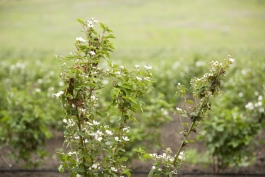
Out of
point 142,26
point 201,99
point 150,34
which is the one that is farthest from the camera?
point 142,26

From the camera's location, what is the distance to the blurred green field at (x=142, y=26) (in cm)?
1789

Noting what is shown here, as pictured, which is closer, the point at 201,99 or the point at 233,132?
the point at 201,99

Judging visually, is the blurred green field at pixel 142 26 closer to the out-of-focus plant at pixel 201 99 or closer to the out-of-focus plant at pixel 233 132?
the out-of-focus plant at pixel 233 132

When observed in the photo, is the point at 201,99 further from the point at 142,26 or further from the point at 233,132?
the point at 142,26

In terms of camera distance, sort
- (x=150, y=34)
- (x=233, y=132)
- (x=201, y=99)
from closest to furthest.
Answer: (x=201, y=99), (x=233, y=132), (x=150, y=34)

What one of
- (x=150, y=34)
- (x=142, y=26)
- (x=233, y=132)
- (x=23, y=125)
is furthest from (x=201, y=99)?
(x=142, y=26)

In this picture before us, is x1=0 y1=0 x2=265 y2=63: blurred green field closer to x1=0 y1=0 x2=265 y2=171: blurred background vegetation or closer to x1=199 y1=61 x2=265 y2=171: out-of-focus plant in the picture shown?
x1=0 y1=0 x2=265 y2=171: blurred background vegetation

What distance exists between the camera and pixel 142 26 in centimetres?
2436

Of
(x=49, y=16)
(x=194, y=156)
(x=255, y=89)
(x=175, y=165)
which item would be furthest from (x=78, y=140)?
(x=49, y=16)

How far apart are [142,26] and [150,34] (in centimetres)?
213

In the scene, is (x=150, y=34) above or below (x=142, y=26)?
below

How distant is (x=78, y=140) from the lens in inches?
86.9

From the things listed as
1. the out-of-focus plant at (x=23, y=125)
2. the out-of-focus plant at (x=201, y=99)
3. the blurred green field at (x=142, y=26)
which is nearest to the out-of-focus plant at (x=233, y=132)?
the out-of-focus plant at (x=201, y=99)

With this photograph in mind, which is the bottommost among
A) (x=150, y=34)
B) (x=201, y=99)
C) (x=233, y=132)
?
(x=201, y=99)
